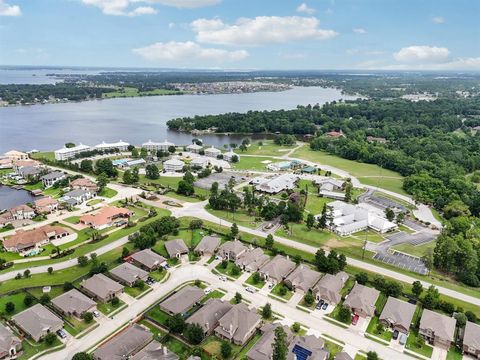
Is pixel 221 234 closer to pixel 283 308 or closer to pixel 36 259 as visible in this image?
pixel 283 308

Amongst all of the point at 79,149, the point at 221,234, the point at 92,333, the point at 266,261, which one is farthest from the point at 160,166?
the point at 92,333

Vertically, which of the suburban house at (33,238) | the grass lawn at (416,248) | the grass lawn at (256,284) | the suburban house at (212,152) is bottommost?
the grass lawn at (416,248)

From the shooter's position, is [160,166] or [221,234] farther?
[160,166]

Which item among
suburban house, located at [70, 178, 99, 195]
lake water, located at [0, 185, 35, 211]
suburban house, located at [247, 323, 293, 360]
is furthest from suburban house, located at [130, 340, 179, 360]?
lake water, located at [0, 185, 35, 211]

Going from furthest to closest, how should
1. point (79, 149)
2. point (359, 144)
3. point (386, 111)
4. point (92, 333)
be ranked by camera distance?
point (386, 111) < point (359, 144) < point (79, 149) < point (92, 333)

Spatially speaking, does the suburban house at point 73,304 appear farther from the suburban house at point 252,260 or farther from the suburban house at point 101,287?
the suburban house at point 252,260

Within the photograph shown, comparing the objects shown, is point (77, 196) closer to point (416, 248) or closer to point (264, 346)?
point (264, 346)

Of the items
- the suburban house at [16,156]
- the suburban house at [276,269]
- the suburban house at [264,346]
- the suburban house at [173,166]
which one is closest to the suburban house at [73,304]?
the suburban house at [264,346]
